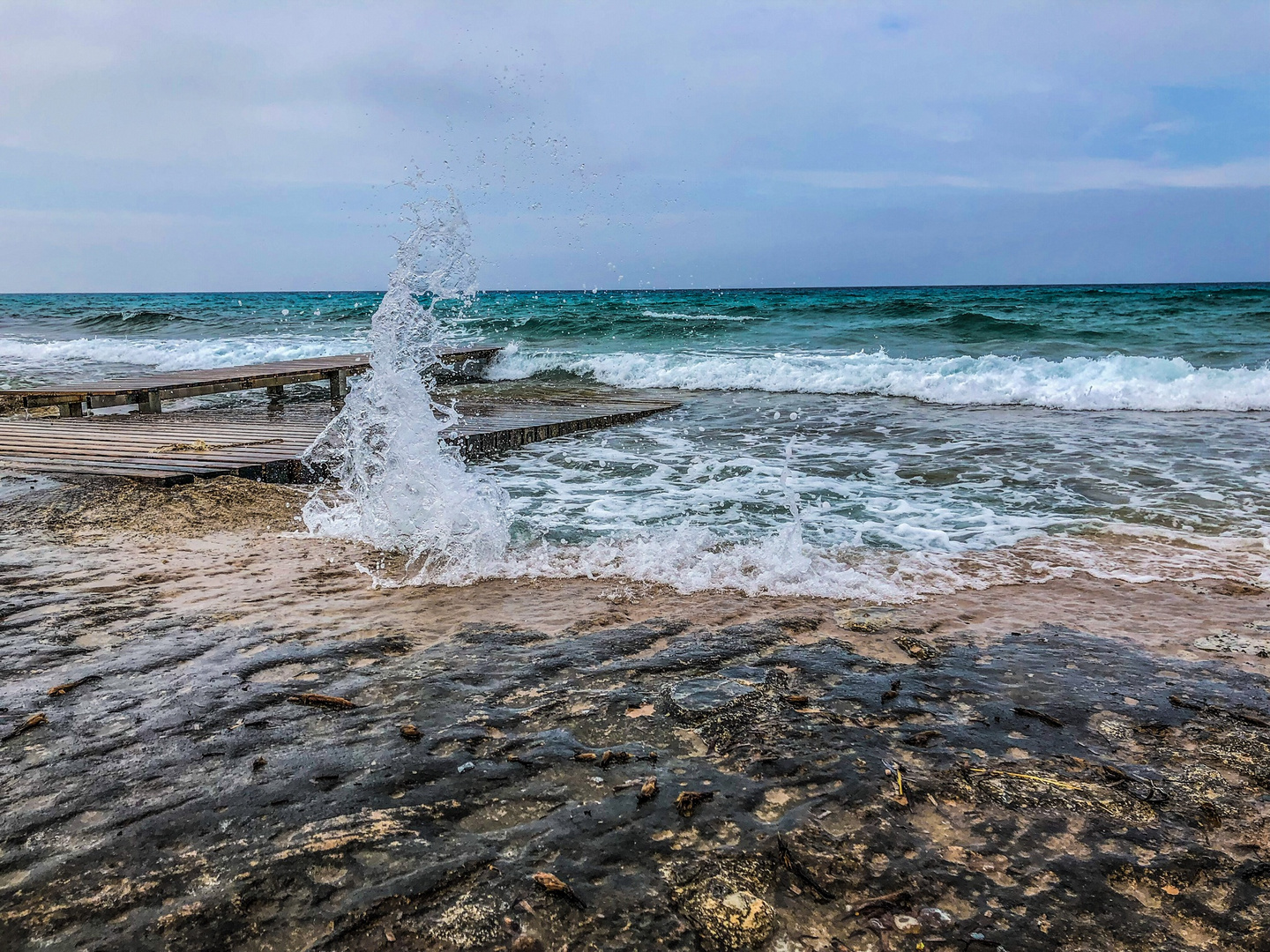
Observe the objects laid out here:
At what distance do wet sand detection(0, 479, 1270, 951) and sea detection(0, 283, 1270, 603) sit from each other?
2.43 feet

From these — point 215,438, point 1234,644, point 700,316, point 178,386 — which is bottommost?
point 1234,644

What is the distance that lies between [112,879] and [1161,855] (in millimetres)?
2468

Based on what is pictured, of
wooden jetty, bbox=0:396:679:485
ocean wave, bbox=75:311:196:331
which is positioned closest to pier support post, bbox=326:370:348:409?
wooden jetty, bbox=0:396:679:485

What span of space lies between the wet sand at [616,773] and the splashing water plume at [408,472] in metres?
0.73

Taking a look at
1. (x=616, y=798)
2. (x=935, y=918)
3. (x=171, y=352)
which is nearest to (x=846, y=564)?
(x=616, y=798)

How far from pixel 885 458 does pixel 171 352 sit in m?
18.5

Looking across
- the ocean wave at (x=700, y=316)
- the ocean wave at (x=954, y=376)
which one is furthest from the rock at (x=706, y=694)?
the ocean wave at (x=700, y=316)

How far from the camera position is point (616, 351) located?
18.7 m

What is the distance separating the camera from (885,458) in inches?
301

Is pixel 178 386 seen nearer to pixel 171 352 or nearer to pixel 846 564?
pixel 846 564

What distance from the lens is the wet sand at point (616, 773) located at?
171 centimetres

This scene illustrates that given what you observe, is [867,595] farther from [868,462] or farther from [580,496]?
[868,462]

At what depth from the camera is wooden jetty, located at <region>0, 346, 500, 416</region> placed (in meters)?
8.73

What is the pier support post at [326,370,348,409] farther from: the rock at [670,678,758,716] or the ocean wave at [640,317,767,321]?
the ocean wave at [640,317,767,321]
